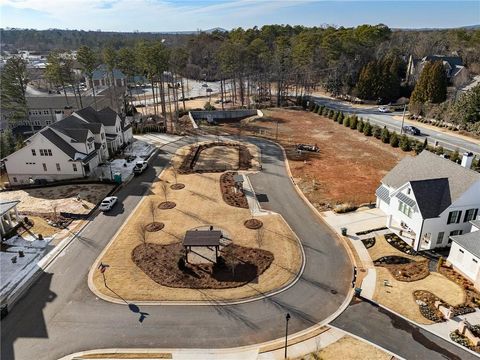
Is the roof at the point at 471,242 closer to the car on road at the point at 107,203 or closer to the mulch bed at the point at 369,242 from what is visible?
the mulch bed at the point at 369,242

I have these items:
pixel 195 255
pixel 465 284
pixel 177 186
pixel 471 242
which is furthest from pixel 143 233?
pixel 471 242

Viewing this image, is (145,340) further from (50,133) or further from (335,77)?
(335,77)

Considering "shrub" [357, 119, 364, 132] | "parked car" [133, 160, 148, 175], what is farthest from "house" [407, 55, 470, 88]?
"parked car" [133, 160, 148, 175]

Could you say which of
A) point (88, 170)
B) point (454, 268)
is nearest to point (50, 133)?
point (88, 170)

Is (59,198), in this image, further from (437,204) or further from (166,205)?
(437,204)

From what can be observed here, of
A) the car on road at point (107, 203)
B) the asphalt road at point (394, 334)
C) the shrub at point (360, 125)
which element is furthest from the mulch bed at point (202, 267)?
the shrub at point (360, 125)

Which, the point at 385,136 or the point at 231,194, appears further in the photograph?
the point at 385,136
